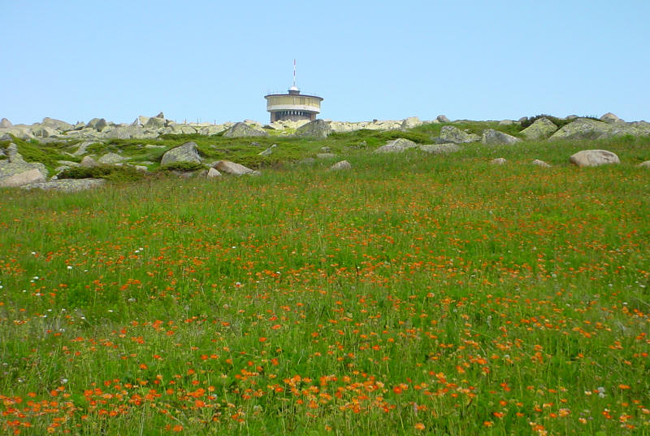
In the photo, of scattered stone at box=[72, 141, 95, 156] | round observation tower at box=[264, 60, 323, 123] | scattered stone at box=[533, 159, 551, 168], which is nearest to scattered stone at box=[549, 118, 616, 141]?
scattered stone at box=[533, 159, 551, 168]

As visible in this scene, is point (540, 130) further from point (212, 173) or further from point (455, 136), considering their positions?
point (212, 173)

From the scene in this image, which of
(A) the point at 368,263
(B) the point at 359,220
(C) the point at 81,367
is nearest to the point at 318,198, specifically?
(B) the point at 359,220

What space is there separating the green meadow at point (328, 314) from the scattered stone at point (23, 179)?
7.93 metres

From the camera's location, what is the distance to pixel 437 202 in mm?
16969

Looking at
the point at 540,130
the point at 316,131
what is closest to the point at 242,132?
the point at 316,131

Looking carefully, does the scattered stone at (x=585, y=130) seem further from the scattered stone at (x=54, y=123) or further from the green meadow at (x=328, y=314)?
the scattered stone at (x=54, y=123)

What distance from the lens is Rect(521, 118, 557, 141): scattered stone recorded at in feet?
138

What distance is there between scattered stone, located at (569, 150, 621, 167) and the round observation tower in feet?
326

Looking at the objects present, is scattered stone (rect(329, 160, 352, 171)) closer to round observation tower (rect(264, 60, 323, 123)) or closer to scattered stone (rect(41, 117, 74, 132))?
scattered stone (rect(41, 117, 74, 132))

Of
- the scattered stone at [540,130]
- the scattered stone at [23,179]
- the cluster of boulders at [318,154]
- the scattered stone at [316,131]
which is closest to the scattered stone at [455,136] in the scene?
the cluster of boulders at [318,154]

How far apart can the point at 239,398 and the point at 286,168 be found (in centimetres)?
2151

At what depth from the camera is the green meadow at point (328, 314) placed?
514 cm

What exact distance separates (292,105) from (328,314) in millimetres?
114589

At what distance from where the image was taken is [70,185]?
22.8 meters
